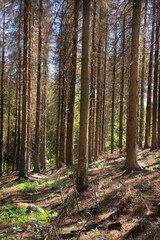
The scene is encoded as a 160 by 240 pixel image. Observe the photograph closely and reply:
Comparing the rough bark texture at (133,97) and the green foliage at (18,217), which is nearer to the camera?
the green foliage at (18,217)

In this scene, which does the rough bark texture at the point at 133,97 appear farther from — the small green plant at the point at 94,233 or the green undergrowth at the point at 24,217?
the small green plant at the point at 94,233

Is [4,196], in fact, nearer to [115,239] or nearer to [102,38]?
[115,239]

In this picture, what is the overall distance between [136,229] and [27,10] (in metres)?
11.5

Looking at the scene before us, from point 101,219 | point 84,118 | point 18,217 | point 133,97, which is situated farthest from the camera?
point 133,97

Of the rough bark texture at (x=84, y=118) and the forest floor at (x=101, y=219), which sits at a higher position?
the rough bark texture at (x=84, y=118)

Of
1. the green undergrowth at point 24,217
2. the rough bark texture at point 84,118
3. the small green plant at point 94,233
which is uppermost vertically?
the rough bark texture at point 84,118

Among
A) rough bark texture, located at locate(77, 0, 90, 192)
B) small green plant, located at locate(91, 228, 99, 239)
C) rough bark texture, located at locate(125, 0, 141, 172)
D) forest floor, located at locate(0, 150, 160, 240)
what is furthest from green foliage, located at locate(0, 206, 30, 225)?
rough bark texture, located at locate(125, 0, 141, 172)

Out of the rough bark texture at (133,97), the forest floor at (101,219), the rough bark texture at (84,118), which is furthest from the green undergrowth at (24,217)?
the rough bark texture at (133,97)

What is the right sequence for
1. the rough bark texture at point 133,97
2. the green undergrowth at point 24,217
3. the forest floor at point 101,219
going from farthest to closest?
the rough bark texture at point 133,97
the green undergrowth at point 24,217
the forest floor at point 101,219

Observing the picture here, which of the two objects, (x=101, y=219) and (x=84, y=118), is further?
(x=84, y=118)

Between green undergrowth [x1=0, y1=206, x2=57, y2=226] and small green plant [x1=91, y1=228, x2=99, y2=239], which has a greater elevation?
small green plant [x1=91, y1=228, x2=99, y2=239]

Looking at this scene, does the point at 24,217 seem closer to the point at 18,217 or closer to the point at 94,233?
the point at 18,217

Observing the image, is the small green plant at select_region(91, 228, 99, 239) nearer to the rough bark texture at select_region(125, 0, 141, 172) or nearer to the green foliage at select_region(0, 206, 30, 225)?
the green foliage at select_region(0, 206, 30, 225)

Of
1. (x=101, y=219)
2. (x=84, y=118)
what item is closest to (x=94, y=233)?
(x=101, y=219)
